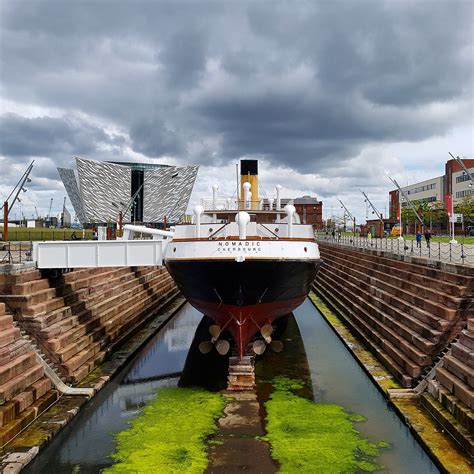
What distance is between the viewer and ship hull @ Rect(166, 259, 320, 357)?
17.2 metres

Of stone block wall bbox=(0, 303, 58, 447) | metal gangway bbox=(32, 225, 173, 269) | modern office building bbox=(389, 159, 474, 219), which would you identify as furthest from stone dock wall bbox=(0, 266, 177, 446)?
modern office building bbox=(389, 159, 474, 219)

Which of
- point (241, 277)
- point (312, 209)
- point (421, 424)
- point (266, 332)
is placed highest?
point (312, 209)

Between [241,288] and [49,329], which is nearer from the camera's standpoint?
[49,329]

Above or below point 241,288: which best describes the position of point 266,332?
below

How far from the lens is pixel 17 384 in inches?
524

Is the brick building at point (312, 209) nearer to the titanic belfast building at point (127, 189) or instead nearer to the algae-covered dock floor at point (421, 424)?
the titanic belfast building at point (127, 189)

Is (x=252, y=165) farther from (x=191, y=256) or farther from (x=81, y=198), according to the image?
(x=81, y=198)

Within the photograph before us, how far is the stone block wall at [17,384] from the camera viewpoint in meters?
12.3

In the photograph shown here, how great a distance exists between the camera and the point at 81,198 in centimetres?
12419

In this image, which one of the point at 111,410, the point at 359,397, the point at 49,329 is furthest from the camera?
the point at 49,329

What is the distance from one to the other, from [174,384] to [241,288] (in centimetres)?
480

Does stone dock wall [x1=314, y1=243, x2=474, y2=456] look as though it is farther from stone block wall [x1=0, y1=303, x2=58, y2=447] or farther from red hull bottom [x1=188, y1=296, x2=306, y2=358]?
stone block wall [x1=0, y1=303, x2=58, y2=447]

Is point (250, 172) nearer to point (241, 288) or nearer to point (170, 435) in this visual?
point (241, 288)

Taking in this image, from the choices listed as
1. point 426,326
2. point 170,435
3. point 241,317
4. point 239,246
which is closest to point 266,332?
point 241,317
